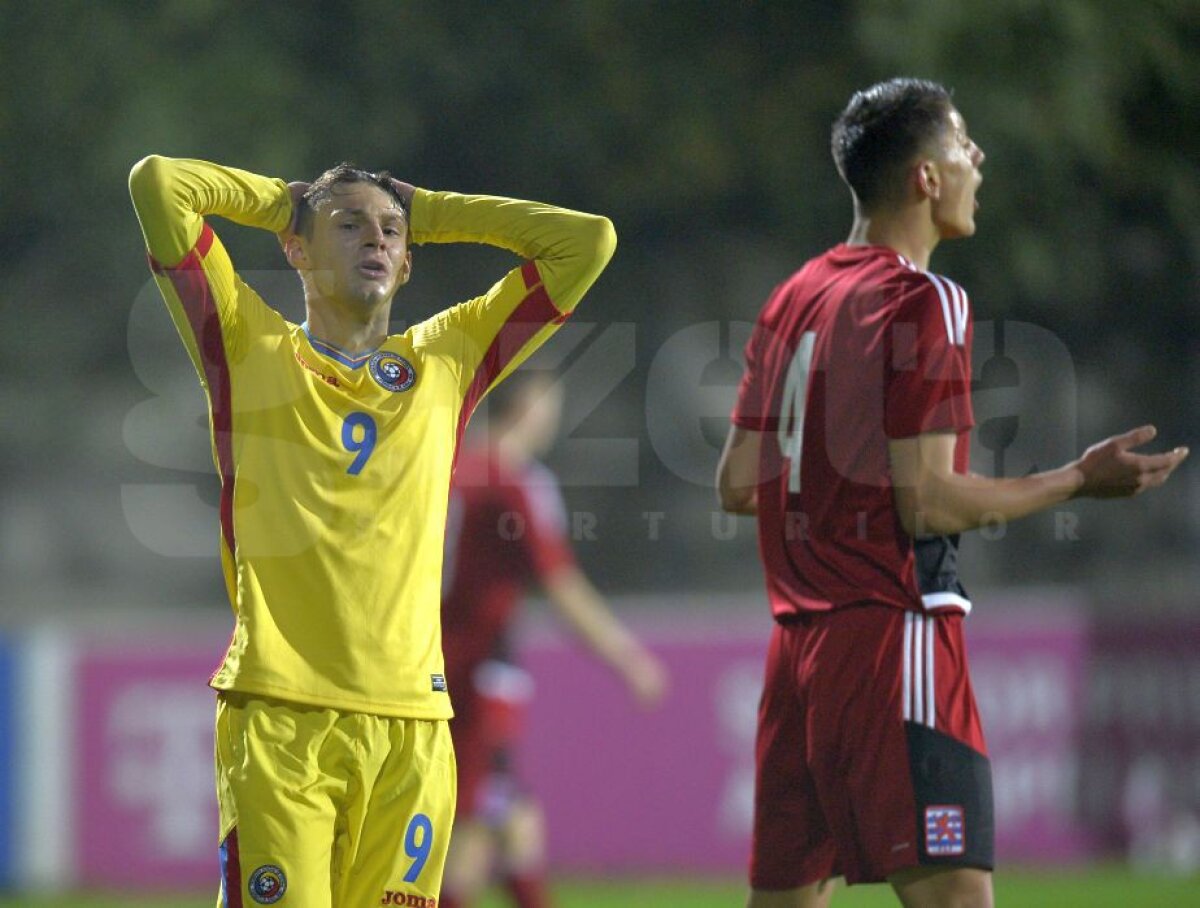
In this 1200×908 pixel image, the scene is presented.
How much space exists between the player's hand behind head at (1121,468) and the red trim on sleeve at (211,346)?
173 centimetres

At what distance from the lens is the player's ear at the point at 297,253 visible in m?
3.96

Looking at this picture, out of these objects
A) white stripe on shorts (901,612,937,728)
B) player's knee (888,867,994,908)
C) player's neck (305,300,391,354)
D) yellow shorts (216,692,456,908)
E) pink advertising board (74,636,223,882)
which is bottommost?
pink advertising board (74,636,223,882)

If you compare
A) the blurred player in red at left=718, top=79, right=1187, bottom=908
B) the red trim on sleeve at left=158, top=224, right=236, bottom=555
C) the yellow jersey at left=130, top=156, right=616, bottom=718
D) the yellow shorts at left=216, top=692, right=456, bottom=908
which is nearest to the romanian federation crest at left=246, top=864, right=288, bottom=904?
the yellow shorts at left=216, top=692, right=456, bottom=908

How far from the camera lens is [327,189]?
3.97 m

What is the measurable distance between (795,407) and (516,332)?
65 centimetres

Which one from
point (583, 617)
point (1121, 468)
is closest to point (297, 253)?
point (1121, 468)

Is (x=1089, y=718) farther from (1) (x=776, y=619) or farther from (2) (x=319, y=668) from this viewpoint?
(2) (x=319, y=668)

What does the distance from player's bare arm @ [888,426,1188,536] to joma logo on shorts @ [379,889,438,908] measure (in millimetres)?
1266

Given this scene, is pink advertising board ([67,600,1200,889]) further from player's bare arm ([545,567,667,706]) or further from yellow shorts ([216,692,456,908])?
yellow shorts ([216,692,456,908])

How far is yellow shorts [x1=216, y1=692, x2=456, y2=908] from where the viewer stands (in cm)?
354

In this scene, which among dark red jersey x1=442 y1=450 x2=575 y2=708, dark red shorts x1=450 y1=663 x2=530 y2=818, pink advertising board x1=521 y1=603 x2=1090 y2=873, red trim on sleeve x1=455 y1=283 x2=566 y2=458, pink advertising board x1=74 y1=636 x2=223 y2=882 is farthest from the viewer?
pink advertising board x1=521 y1=603 x2=1090 y2=873

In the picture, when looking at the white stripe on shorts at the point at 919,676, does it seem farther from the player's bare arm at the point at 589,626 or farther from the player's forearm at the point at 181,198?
the player's bare arm at the point at 589,626

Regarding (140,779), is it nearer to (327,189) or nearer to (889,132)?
(327,189)

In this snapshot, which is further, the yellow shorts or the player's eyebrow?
the player's eyebrow
